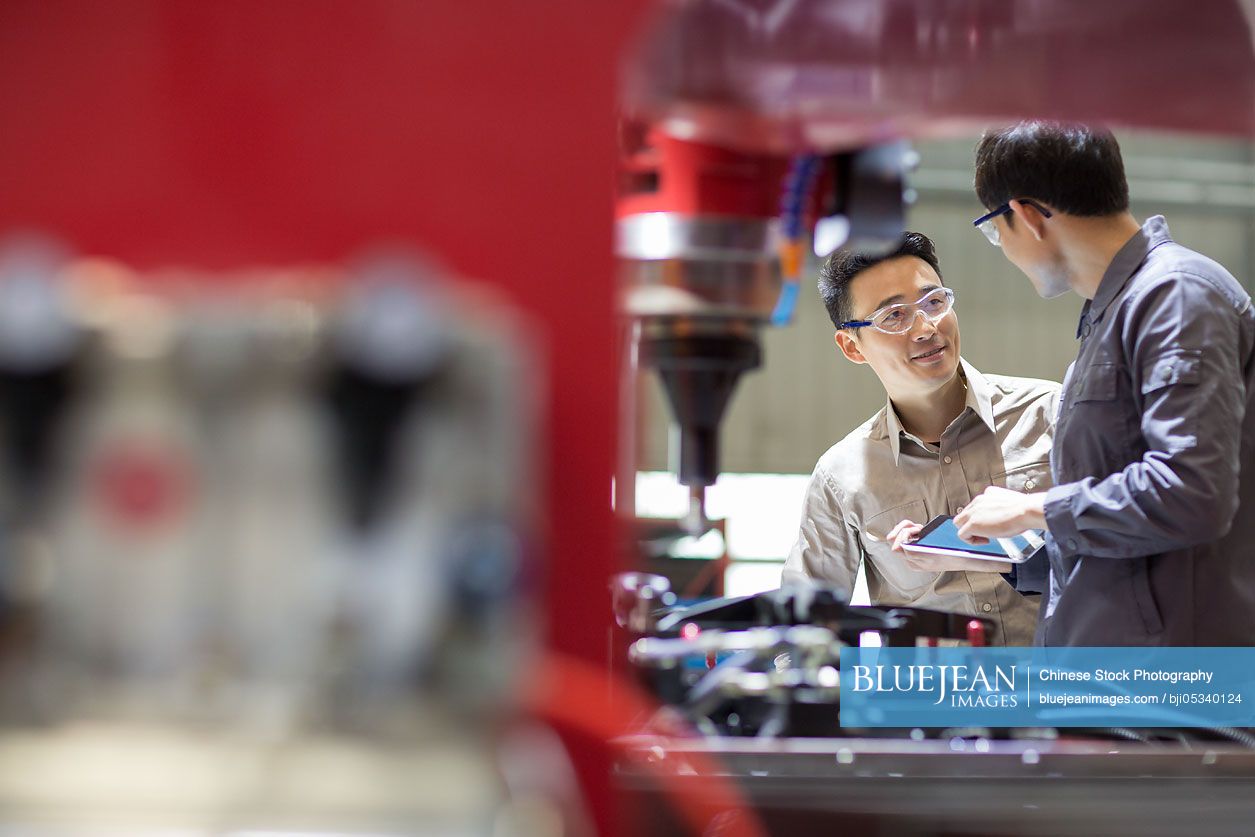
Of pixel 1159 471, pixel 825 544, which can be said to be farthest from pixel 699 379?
pixel 1159 471

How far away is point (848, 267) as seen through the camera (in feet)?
4.13

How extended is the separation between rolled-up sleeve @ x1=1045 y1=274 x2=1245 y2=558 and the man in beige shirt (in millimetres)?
86

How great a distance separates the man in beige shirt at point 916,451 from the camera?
1220 millimetres

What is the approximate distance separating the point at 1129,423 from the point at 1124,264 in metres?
0.19

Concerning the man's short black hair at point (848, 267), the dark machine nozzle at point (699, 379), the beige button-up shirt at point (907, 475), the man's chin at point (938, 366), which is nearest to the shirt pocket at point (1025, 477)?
the beige button-up shirt at point (907, 475)

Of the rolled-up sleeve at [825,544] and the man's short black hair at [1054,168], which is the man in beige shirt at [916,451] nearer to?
the rolled-up sleeve at [825,544]

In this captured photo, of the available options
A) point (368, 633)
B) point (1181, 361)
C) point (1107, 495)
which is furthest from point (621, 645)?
point (1181, 361)

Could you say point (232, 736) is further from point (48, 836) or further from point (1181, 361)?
point (1181, 361)

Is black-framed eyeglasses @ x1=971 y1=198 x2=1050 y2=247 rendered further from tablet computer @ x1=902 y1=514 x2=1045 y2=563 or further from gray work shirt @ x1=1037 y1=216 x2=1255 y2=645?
tablet computer @ x1=902 y1=514 x2=1045 y2=563

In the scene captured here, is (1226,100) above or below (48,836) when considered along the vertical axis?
above

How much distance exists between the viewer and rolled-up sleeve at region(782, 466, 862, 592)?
1235mm

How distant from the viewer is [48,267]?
22.5 inches

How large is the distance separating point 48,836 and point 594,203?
45 centimetres

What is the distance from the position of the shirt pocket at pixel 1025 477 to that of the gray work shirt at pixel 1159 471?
0.05 ft
